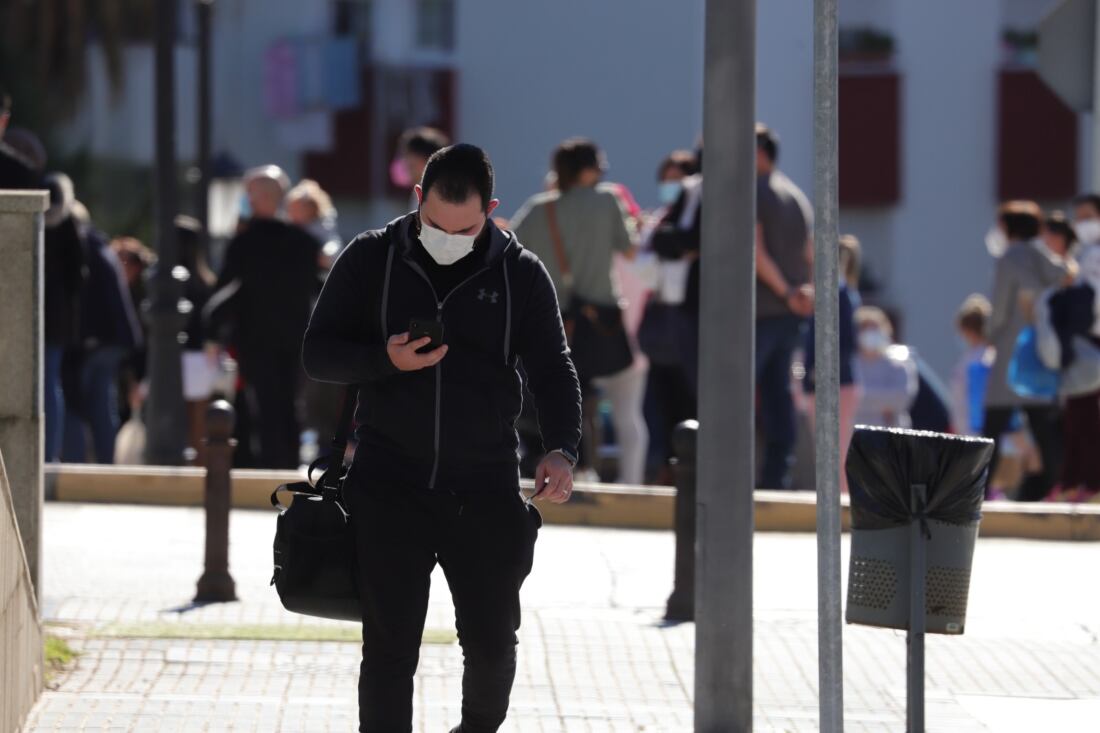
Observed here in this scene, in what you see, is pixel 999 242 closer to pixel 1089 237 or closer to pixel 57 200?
pixel 1089 237

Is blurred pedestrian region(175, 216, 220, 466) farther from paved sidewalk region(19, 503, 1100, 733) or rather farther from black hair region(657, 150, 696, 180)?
paved sidewalk region(19, 503, 1100, 733)

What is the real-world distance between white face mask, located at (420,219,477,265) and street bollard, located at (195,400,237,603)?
384 centimetres

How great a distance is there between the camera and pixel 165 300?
14242mm

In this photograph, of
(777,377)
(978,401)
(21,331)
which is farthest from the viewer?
(978,401)

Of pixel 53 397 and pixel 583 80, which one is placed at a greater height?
Result: pixel 583 80

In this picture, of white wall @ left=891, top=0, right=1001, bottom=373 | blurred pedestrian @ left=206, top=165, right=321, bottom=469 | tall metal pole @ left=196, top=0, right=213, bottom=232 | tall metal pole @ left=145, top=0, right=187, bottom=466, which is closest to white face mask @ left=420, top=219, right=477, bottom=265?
blurred pedestrian @ left=206, top=165, right=321, bottom=469

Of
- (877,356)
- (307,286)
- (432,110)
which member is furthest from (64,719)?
(432,110)

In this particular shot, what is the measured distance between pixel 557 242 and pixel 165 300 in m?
3.54

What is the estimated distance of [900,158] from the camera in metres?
33.2

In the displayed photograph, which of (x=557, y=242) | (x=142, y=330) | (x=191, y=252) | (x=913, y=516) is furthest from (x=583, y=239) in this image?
(x=913, y=516)

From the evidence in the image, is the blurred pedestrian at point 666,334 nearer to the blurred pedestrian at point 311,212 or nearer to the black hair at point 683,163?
the black hair at point 683,163

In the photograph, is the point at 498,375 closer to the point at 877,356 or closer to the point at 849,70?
the point at 877,356

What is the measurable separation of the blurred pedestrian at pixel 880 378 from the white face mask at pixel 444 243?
8.38 metres

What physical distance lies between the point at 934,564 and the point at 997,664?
2144 millimetres
